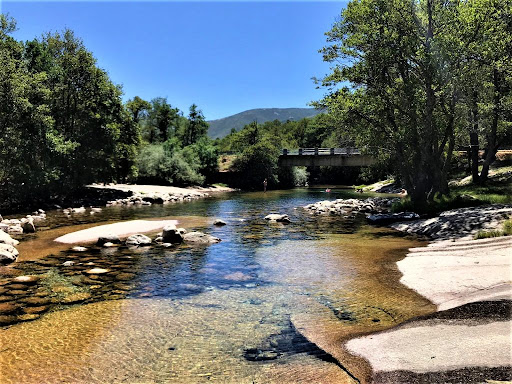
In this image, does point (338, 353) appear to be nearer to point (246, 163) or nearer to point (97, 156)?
point (97, 156)

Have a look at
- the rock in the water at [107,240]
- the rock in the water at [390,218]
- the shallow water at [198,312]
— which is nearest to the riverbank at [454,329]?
the shallow water at [198,312]

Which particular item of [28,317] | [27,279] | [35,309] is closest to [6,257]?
[27,279]

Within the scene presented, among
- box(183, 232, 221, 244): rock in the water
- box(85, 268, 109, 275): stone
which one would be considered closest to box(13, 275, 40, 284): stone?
box(85, 268, 109, 275): stone

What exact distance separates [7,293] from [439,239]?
60.7ft

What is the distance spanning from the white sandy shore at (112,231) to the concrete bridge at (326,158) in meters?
42.0

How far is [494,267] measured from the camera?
1069cm

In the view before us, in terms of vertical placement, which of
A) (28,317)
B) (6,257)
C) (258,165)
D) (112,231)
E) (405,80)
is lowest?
(28,317)

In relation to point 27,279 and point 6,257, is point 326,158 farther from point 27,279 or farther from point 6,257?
point 27,279

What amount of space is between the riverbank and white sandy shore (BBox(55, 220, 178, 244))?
15.7 m

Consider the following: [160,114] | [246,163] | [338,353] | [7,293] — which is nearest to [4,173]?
[7,293]

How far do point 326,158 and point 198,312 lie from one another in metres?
60.2

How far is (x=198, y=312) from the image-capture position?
9.12 metres

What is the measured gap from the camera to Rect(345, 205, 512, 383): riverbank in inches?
223

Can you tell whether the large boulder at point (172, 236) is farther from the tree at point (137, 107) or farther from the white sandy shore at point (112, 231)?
the tree at point (137, 107)
